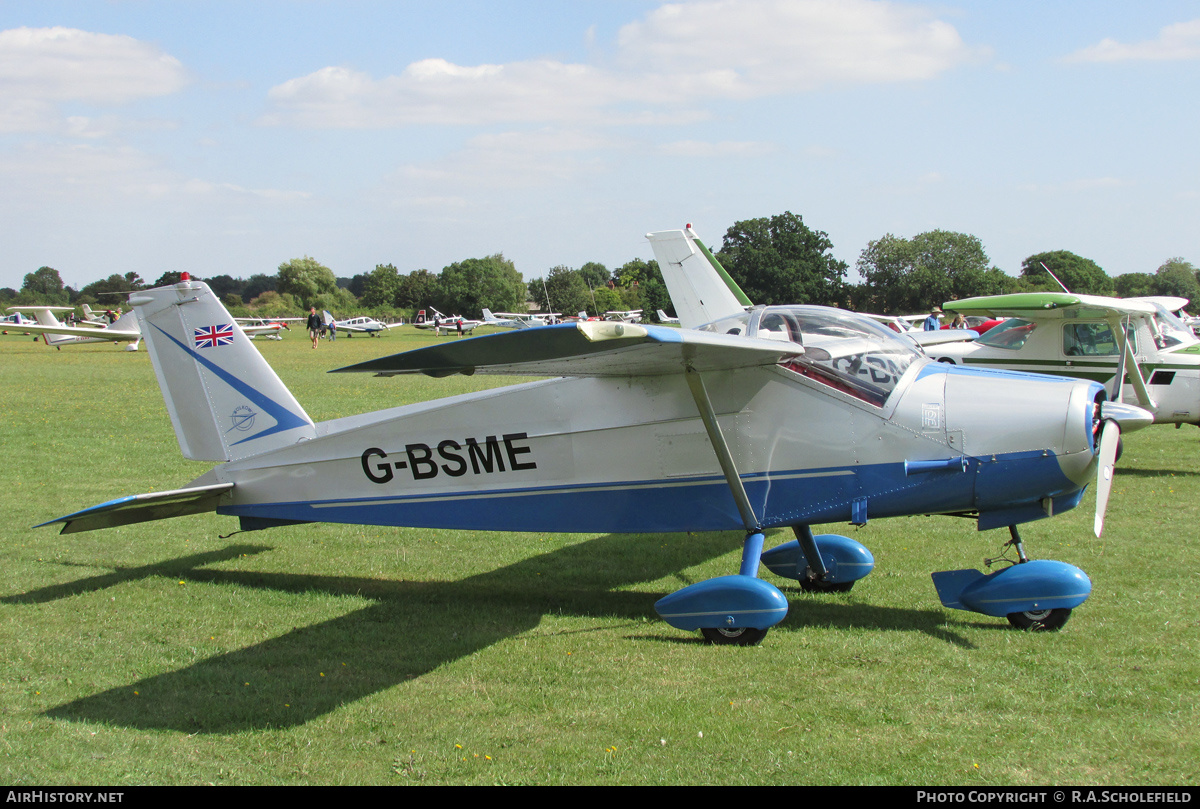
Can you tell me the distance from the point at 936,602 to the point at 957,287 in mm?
100113

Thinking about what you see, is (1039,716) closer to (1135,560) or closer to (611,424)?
(611,424)

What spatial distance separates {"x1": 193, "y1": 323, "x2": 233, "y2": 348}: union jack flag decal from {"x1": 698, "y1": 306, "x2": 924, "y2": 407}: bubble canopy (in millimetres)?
4469

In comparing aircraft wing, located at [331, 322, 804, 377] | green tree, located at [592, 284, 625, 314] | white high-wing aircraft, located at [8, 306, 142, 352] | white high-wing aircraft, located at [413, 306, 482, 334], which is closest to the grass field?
aircraft wing, located at [331, 322, 804, 377]

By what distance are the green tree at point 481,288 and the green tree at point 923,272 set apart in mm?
41696

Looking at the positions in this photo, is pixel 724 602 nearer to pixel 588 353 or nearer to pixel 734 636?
pixel 734 636

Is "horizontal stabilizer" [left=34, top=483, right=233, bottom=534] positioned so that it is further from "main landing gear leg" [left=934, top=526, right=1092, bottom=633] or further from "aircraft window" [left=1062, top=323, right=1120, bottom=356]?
"aircraft window" [left=1062, top=323, right=1120, bottom=356]

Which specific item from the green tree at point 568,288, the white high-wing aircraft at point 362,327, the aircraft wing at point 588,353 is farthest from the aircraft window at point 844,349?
the white high-wing aircraft at point 362,327

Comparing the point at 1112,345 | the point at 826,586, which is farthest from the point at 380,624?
the point at 1112,345

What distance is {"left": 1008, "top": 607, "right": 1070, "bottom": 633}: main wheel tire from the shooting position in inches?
231

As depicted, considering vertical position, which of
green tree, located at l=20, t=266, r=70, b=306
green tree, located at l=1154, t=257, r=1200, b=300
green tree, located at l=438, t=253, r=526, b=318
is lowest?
green tree, located at l=1154, t=257, r=1200, b=300

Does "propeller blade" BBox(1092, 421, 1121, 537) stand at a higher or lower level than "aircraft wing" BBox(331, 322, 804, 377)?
lower

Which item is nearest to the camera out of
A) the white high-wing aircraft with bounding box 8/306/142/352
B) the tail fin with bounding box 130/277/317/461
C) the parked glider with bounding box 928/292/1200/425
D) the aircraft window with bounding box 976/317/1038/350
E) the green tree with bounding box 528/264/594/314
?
the tail fin with bounding box 130/277/317/461

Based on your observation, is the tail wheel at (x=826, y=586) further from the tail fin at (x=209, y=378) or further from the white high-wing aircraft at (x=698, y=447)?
the tail fin at (x=209, y=378)

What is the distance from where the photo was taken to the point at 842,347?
6137 mm
